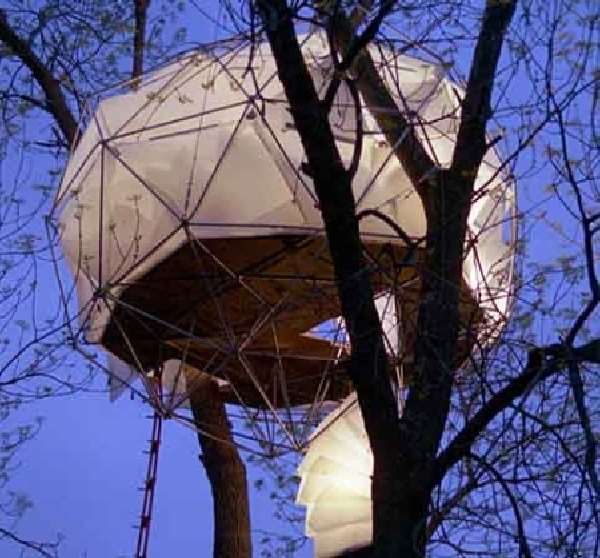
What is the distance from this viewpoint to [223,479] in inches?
220

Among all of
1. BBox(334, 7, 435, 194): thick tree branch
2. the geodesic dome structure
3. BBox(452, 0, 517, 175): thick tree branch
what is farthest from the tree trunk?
BBox(452, 0, 517, 175): thick tree branch

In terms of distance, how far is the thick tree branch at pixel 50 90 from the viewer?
585 centimetres

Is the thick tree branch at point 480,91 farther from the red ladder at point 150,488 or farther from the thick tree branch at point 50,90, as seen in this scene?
the thick tree branch at point 50,90

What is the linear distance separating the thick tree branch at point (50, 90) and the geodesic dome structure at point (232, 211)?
4.98ft

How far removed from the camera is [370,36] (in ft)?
11.3

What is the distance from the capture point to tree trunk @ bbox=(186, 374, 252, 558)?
215 inches

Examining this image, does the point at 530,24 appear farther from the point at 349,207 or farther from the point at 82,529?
the point at 82,529

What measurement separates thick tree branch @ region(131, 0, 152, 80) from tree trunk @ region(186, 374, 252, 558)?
5.29 ft

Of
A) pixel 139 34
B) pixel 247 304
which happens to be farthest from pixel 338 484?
pixel 139 34

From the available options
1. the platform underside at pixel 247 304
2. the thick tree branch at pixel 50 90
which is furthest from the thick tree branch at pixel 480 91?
the thick tree branch at pixel 50 90

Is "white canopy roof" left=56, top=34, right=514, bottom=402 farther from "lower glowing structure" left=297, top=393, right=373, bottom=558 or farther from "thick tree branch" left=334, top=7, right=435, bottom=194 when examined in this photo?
"lower glowing structure" left=297, top=393, right=373, bottom=558

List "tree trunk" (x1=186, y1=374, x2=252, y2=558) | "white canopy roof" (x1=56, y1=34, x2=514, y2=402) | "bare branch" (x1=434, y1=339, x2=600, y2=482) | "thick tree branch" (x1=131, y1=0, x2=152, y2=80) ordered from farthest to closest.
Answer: "thick tree branch" (x1=131, y1=0, x2=152, y2=80)
"tree trunk" (x1=186, y1=374, x2=252, y2=558)
"white canopy roof" (x1=56, y1=34, x2=514, y2=402)
"bare branch" (x1=434, y1=339, x2=600, y2=482)

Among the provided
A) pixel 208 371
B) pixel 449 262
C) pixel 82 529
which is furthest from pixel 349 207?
pixel 82 529

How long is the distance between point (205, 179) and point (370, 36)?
71 centimetres
